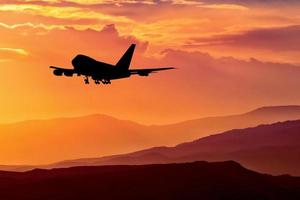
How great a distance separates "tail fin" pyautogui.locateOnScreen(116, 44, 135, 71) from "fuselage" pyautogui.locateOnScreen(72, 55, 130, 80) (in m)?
2.67

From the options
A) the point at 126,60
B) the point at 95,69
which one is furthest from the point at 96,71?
the point at 126,60

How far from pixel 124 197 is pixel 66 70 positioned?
9848 cm

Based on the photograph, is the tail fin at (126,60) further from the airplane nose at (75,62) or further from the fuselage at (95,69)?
the airplane nose at (75,62)

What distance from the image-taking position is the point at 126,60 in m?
109

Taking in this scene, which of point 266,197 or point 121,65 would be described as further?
point 266,197

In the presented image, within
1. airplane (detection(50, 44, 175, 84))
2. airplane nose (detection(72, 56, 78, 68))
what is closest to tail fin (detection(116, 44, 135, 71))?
airplane (detection(50, 44, 175, 84))

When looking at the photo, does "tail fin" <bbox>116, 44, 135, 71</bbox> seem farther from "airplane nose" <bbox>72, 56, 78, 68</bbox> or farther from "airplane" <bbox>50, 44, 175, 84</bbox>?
"airplane nose" <bbox>72, 56, 78, 68</bbox>

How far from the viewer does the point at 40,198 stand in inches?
7667

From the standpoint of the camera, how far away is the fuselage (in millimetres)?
95875

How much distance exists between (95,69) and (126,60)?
13431mm

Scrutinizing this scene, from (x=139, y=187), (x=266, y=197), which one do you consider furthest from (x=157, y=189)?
(x=266, y=197)

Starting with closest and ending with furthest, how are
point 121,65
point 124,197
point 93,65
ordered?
point 93,65 → point 121,65 → point 124,197

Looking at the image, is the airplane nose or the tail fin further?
the tail fin

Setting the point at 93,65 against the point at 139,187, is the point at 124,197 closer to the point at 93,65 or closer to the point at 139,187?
the point at 139,187
